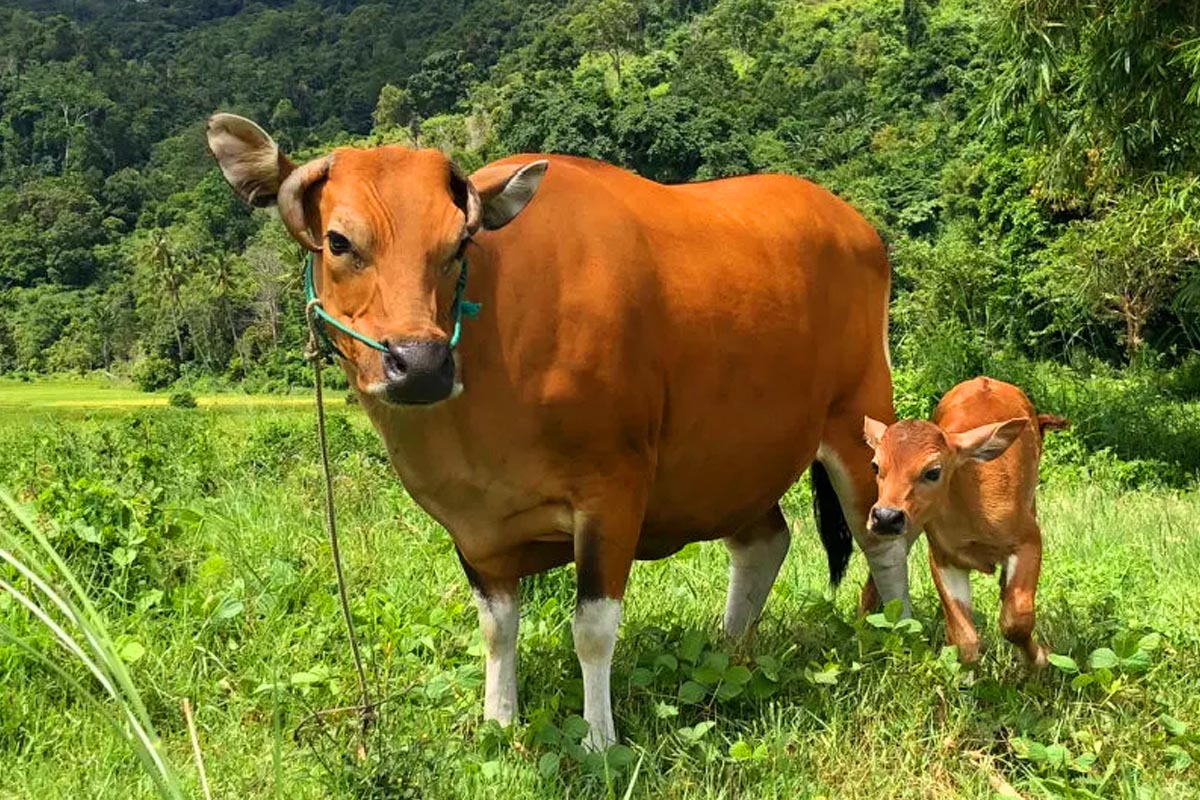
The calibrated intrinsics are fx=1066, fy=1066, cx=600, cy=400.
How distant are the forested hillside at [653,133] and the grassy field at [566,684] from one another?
158cm

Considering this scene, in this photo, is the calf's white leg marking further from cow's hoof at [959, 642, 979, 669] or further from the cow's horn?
the cow's horn

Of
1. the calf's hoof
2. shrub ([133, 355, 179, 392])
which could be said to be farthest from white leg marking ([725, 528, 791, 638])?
shrub ([133, 355, 179, 392])

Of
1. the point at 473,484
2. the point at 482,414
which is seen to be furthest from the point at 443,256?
the point at 473,484

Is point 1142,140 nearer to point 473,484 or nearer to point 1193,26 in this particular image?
point 1193,26

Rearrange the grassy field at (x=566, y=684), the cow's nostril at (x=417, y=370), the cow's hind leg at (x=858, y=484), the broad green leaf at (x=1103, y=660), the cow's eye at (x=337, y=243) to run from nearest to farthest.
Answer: the cow's nostril at (x=417, y=370), the cow's eye at (x=337, y=243), the grassy field at (x=566, y=684), the broad green leaf at (x=1103, y=660), the cow's hind leg at (x=858, y=484)

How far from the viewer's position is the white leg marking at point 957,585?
3.95 m

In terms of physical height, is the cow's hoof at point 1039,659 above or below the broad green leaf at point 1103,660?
below

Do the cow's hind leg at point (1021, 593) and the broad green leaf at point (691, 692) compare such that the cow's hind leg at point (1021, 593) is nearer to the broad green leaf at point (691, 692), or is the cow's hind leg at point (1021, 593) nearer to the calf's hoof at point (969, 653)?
the calf's hoof at point (969, 653)

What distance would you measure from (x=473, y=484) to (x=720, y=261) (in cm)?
130

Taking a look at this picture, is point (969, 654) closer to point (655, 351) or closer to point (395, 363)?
point (655, 351)

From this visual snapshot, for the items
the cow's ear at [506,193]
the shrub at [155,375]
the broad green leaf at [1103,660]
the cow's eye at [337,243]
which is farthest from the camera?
the shrub at [155,375]

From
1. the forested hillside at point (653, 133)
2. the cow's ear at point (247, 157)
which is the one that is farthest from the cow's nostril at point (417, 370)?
the forested hillside at point (653, 133)

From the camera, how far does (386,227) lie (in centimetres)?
292

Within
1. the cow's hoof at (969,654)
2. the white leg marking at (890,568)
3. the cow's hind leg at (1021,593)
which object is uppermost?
the cow's hind leg at (1021,593)
